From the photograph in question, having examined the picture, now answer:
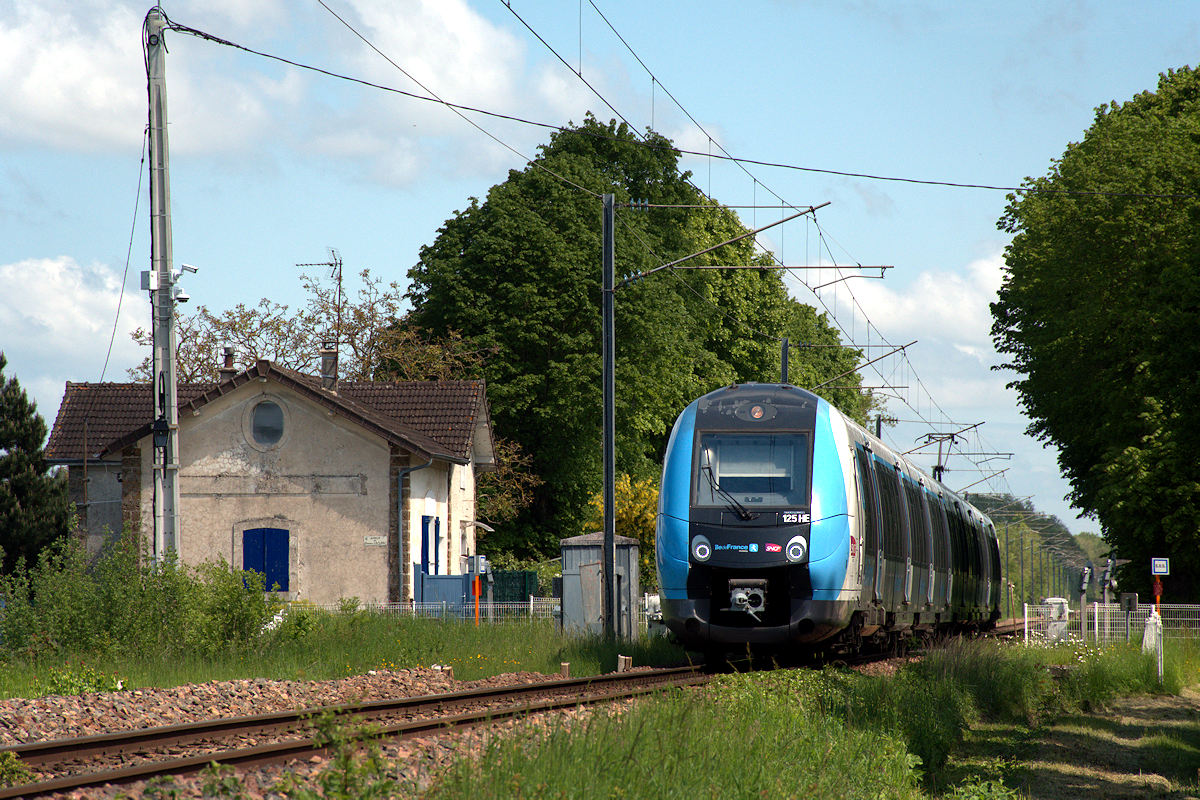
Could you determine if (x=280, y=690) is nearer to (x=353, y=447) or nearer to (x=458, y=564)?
(x=353, y=447)

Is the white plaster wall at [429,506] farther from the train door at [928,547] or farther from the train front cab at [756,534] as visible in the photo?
the train front cab at [756,534]

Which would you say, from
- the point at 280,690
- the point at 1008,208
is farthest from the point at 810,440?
the point at 1008,208

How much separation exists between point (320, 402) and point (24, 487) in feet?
52.4

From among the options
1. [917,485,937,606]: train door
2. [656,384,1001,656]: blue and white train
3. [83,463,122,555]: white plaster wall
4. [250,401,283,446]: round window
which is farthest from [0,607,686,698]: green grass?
[83,463,122,555]: white plaster wall

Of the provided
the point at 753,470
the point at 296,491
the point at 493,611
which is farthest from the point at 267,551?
the point at 753,470

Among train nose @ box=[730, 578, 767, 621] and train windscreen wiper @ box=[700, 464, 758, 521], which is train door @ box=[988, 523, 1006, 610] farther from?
train nose @ box=[730, 578, 767, 621]

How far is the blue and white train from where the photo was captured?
15.8 metres

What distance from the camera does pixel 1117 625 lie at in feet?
111

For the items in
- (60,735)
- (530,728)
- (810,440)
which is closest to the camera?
(530,728)

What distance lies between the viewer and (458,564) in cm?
3969

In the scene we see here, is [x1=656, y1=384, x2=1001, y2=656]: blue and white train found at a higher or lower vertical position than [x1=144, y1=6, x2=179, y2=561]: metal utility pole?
lower

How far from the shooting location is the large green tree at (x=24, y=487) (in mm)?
44406

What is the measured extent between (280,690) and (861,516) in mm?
7160

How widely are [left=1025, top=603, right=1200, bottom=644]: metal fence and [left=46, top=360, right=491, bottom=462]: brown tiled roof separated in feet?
49.8
